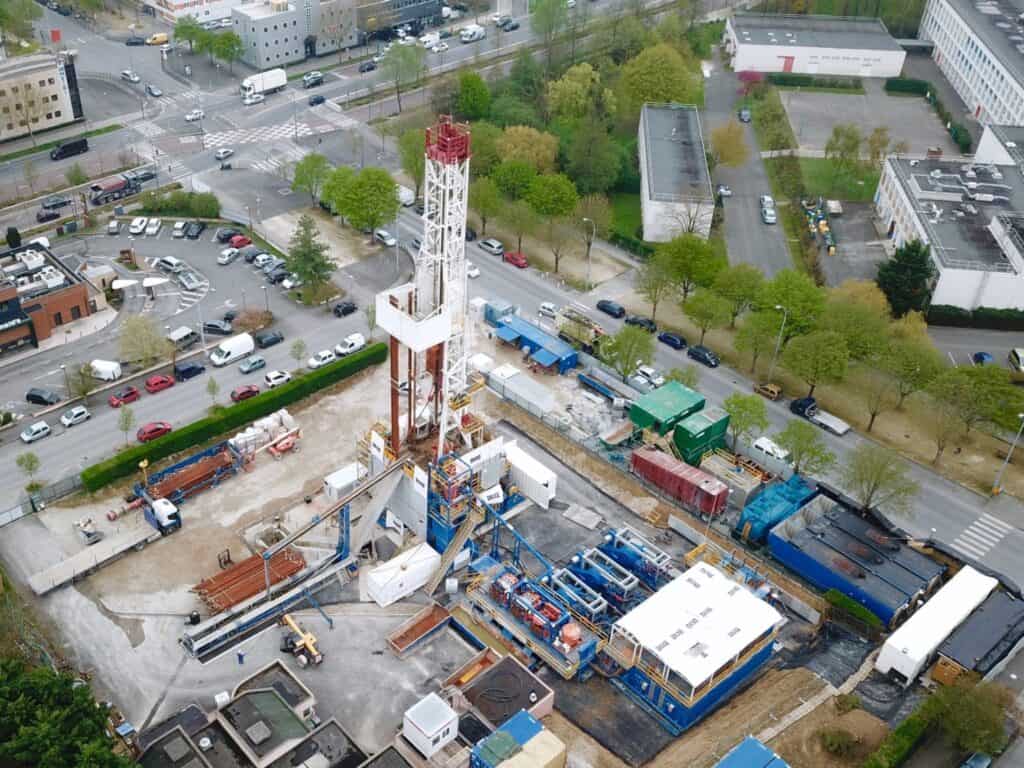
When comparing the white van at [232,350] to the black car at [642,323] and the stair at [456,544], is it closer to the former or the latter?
the stair at [456,544]

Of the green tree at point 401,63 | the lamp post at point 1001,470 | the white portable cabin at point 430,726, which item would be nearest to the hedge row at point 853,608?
the lamp post at point 1001,470

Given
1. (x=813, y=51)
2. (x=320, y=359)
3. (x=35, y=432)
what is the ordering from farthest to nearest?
(x=813, y=51), (x=320, y=359), (x=35, y=432)

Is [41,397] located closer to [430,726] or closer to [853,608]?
[430,726]

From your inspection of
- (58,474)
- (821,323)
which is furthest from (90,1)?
(821,323)

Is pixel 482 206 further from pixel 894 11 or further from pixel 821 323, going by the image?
pixel 894 11

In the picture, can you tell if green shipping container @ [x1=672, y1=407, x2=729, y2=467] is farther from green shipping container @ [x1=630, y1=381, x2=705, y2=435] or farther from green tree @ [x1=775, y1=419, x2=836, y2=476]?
green tree @ [x1=775, y1=419, x2=836, y2=476]

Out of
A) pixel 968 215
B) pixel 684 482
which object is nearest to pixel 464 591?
pixel 684 482
